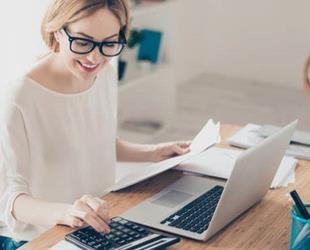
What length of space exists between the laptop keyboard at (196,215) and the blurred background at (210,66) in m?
2.33

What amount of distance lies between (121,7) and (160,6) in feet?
8.52

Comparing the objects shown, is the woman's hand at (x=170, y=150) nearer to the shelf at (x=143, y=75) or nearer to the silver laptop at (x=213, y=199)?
the silver laptop at (x=213, y=199)

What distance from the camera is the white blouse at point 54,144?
1630 millimetres

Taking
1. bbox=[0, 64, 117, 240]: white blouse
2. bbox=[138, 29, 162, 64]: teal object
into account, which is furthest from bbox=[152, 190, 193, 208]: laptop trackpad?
bbox=[138, 29, 162, 64]: teal object

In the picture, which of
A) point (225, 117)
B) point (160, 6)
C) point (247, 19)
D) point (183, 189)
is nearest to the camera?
point (183, 189)

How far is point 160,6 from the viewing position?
13.8 feet

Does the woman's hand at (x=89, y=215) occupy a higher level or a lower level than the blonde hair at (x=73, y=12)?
lower

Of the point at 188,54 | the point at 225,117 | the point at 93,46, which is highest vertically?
the point at 93,46

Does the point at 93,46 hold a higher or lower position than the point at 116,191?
higher

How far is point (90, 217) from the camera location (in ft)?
4.51

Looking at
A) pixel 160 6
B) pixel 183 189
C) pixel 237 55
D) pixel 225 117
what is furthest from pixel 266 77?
pixel 183 189

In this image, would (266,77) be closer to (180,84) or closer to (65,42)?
(180,84)

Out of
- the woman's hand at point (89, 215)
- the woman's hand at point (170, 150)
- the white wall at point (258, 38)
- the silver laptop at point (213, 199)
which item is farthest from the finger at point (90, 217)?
the white wall at point (258, 38)

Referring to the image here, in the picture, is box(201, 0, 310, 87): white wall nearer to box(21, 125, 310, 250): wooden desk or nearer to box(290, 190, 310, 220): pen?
box(21, 125, 310, 250): wooden desk
